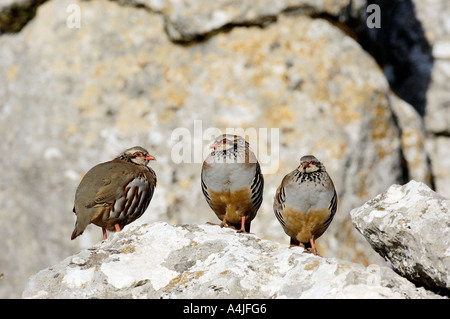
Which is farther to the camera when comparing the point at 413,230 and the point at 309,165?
the point at 309,165

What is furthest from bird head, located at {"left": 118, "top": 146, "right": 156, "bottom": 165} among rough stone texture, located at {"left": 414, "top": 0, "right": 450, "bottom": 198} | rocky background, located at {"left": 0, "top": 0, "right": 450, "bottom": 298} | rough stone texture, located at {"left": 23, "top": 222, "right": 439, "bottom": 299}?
rough stone texture, located at {"left": 414, "top": 0, "right": 450, "bottom": 198}

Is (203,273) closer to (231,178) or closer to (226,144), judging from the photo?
(231,178)

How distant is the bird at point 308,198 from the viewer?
16.1 ft

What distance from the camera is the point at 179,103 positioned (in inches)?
350

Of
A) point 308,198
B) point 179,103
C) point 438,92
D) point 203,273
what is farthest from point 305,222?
point 438,92

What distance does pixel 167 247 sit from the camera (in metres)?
4.04

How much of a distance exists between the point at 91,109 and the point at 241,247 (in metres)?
5.36

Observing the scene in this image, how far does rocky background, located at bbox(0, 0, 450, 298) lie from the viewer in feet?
→ 28.2

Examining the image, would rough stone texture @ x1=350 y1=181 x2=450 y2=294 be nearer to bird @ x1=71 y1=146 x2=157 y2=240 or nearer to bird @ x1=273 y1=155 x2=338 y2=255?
bird @ x1=273 y1=155 x2=338 y2=255

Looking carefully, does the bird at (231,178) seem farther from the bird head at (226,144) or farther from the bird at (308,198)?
the bird at (308,198)

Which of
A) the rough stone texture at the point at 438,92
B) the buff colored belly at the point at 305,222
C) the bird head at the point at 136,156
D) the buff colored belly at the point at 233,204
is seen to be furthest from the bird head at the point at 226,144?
the rough stone texture at the point at 438,92

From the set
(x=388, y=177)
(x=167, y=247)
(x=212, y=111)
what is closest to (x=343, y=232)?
(x=388, y=177)

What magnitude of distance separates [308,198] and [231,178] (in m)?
0.61

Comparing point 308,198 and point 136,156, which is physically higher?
point 136,156
